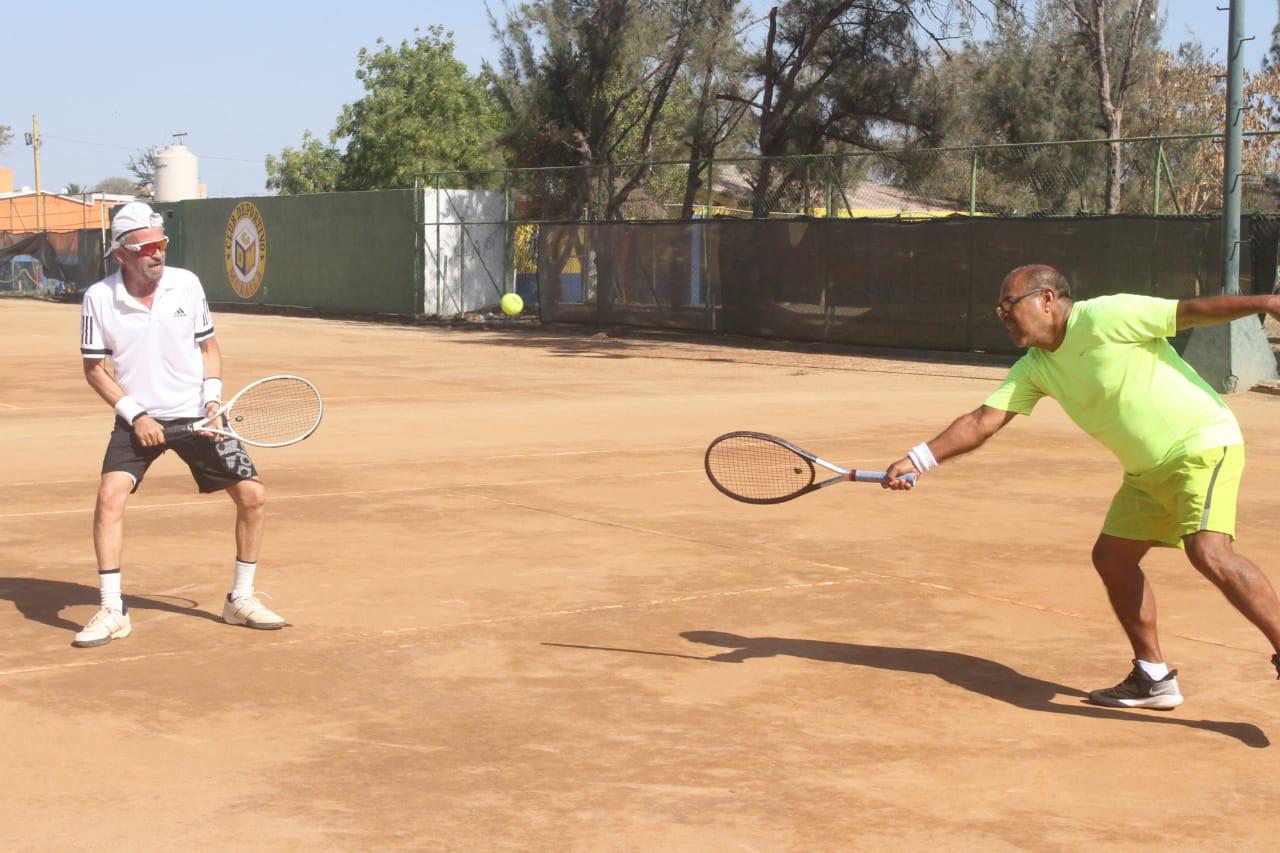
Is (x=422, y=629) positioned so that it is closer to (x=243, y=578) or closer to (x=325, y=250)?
(x=243, y=578)

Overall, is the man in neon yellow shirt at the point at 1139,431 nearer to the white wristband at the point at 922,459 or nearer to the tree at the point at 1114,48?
the white wristband at the point at 922,459

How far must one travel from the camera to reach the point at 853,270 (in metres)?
23.9

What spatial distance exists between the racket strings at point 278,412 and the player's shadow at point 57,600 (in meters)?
1.01

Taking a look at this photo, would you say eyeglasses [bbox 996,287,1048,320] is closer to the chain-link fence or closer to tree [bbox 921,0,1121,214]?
the chain-link fence

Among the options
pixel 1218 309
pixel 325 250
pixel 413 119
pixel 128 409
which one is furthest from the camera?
pixel 413 119

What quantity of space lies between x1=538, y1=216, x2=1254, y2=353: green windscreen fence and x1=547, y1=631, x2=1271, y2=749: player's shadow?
1463 centimetres

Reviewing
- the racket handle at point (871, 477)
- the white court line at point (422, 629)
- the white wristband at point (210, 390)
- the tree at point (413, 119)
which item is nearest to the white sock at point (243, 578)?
the white court line at point (422, 629)

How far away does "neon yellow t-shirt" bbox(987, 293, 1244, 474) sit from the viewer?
512 cm

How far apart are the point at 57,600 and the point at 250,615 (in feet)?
3.72

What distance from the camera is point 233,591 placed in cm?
647

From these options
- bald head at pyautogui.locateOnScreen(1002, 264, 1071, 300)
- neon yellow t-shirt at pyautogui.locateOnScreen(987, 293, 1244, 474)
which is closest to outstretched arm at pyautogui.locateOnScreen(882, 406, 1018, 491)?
neon yellow t-shirt at pyautogui.locateOnScreen(987, 293, 1244, 474)

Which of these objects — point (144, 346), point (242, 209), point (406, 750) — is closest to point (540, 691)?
point (406, 750)

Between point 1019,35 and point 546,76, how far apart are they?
31.2 ft

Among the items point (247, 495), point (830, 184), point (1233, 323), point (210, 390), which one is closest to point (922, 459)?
point (247, 495)
